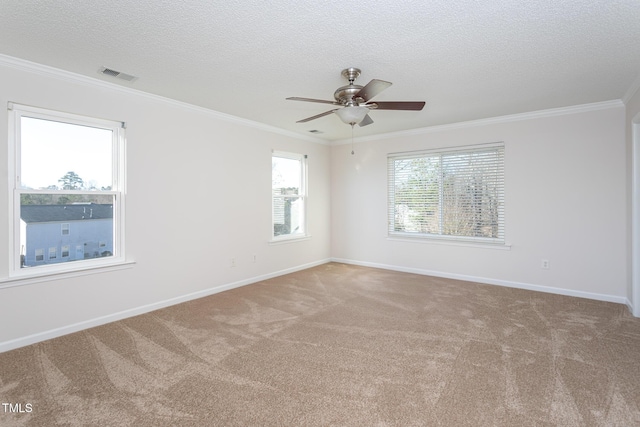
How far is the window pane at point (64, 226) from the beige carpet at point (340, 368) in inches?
31.4

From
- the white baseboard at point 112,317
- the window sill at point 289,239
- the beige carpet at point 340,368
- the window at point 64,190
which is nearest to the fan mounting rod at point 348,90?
the beige carpet at point 340,368

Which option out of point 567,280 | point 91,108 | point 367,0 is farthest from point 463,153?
point 91,108

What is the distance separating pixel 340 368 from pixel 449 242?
3.51 metres

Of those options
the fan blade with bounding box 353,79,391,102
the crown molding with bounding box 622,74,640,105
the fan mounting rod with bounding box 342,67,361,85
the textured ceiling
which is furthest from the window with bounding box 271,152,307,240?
the crown molding with bounding box 622,74,640,105

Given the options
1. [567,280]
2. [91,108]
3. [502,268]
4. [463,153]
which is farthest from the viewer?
[463,153]

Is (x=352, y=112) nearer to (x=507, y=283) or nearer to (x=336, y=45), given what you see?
(x=336, y=45)

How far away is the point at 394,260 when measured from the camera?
19.4ft

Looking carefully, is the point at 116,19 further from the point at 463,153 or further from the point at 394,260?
the point at 394,260

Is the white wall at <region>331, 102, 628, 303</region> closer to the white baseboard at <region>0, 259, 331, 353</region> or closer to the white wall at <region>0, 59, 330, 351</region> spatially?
the white wall at <region>0, 59, 330, 351</region>

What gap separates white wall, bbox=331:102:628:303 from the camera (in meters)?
4.09

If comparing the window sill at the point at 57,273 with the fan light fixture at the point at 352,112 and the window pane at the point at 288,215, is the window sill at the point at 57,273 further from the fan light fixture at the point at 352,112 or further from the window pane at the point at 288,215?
the fan light fixture at the point at 352,112

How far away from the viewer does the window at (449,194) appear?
4906mm

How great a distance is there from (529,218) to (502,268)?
2.72ft

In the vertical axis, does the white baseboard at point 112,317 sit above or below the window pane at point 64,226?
below
